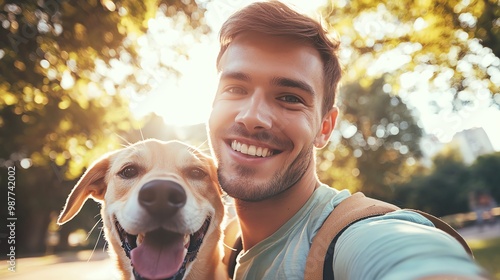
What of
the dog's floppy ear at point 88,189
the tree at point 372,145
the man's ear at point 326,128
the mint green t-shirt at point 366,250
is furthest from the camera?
the tree at point 372,145

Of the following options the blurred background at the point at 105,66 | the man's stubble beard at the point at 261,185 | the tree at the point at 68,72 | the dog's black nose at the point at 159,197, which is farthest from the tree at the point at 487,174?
the dog's black nose at the point at 159,197

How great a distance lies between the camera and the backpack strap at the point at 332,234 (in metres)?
1.96

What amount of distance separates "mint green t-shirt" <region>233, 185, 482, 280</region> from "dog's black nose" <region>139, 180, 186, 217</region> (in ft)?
2.03

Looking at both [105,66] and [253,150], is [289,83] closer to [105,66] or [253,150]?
[253,150]

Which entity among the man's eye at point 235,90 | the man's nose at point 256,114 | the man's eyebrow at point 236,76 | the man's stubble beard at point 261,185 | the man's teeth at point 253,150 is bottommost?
the man's stubble beard at point 261,185

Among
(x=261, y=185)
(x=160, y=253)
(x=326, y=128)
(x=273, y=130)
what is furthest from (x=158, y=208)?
(x=326, y=128)

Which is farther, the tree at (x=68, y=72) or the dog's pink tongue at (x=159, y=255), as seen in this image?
the tree at (x=68, y=72)

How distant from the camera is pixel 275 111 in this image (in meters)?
2.76

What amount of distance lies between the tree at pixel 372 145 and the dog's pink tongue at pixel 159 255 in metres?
30.9

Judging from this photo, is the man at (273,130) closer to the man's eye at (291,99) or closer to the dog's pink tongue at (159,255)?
the man's eye at (291,99)

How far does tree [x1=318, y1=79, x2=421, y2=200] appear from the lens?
116ft

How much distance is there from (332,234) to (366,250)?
44 centimetres

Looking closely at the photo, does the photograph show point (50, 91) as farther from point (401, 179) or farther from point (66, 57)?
point (401, 179)

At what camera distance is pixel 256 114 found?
2664 millimetres
